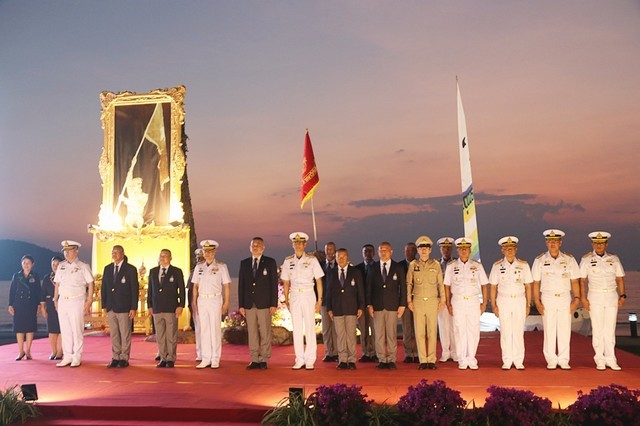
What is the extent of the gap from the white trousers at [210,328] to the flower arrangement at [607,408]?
15.8ft

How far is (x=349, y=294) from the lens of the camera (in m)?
8.87

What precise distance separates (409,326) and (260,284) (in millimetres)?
2220

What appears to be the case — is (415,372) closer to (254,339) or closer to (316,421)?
(254,339)

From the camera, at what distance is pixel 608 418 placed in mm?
5262

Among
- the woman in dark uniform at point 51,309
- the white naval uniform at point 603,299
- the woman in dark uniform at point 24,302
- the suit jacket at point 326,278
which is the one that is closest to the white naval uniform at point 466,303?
the white naval uniform at point 603,299

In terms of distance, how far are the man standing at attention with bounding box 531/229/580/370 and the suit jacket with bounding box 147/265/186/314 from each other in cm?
463

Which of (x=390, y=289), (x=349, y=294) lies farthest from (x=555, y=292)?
(x=349, y=294)

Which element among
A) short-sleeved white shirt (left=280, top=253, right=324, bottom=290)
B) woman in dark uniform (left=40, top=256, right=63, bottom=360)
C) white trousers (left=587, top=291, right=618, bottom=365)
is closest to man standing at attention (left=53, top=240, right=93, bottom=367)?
woman in dark uniform (left=40, top=256, right=63, bottom=360)

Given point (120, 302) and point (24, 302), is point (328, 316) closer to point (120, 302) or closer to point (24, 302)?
point (120, 302)

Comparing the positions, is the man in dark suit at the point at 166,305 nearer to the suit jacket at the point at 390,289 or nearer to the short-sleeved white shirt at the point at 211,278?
the short-sleeved white shirt at the point at 211,278

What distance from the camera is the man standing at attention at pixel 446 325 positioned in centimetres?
937

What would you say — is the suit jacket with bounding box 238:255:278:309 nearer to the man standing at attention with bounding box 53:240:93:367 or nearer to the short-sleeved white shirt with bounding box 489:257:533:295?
the man standing at attention with bounding box 53:240:93:367

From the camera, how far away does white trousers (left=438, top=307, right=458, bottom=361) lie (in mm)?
9359

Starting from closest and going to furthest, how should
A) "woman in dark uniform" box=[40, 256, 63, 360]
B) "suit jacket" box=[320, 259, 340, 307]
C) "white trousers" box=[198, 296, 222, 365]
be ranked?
"white trousers" box=[198, 296, 222, 365], "suit jacket" box=[320, 259, 340, 307], "woman in dark uniform" box=[40, 256, 63, 360]
